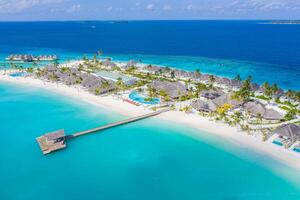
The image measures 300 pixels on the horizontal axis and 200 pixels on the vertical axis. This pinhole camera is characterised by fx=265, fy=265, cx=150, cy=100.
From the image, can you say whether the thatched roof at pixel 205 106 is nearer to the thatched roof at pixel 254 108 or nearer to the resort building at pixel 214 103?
the resort building at pixel 214 103

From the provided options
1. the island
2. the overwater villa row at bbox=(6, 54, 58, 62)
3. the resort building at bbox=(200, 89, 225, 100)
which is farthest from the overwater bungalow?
the overwater villa row at bbox=(6, 54, 58, 62)

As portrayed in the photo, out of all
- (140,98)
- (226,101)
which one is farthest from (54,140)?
(226,101)

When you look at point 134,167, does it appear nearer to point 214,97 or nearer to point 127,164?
point 127,164

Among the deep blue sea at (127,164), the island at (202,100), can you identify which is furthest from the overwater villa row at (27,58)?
the deep blue sea at (127,164)

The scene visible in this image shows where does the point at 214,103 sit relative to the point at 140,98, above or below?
above

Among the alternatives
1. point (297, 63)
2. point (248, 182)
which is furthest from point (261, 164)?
point (297, 63)

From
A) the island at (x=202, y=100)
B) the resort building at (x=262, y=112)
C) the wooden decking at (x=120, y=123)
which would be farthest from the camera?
the resort building at (x=262, y=112)

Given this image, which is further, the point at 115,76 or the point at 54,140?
the point at 115,76
